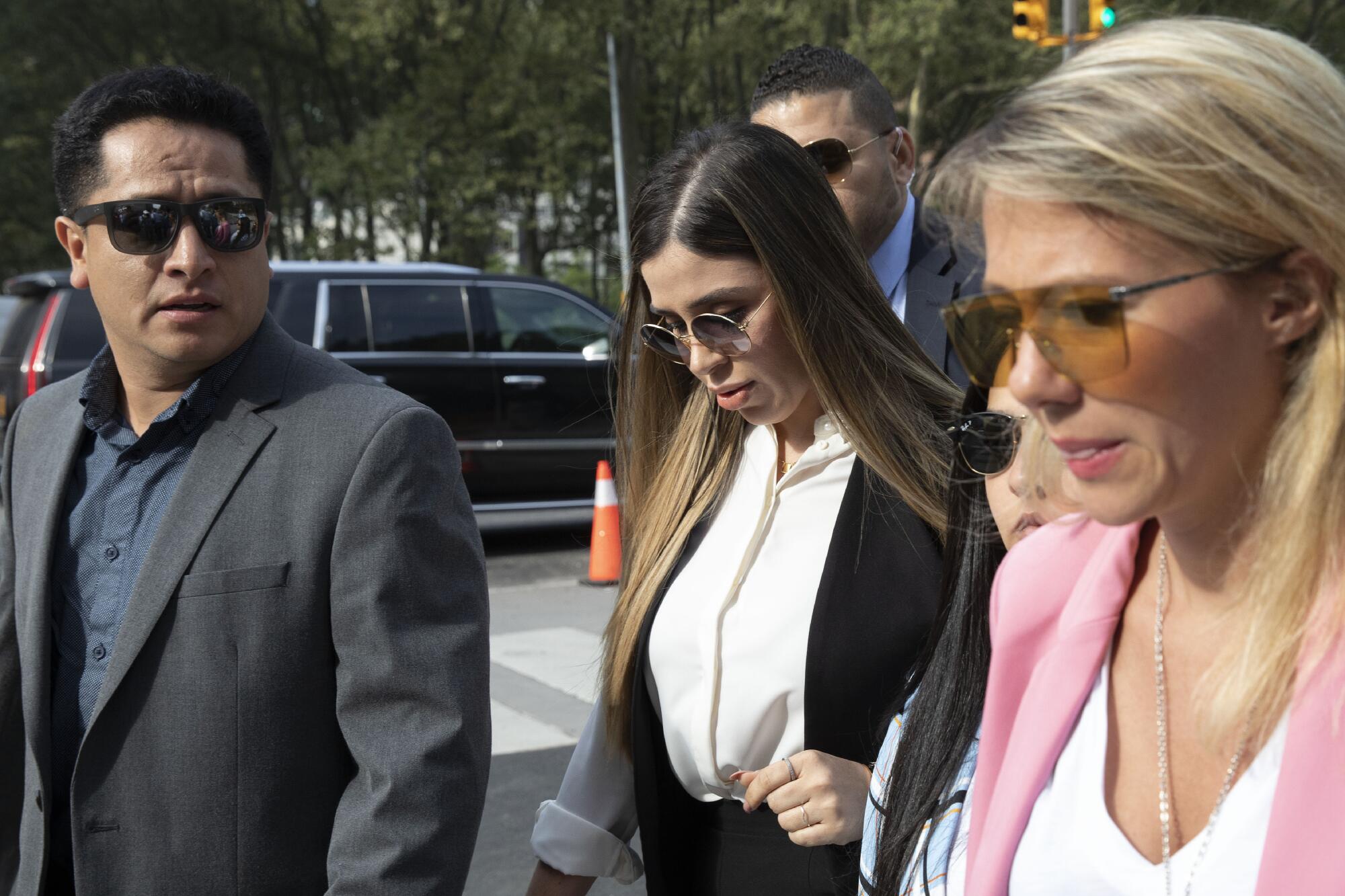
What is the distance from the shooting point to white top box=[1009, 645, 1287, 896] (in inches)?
51.0

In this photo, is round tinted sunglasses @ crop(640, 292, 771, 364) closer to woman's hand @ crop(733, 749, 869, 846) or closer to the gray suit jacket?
the gray suit jacket

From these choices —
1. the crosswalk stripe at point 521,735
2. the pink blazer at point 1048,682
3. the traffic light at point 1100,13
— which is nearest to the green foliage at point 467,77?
the traffic light at point 1100,13

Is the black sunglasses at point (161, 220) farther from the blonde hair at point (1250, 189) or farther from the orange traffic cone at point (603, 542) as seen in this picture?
the orange traffic cone at point (603, 542)

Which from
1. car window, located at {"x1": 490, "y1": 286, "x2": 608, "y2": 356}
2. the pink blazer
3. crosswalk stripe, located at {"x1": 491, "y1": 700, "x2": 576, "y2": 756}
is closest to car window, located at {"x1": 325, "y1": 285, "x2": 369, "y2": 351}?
car window, located at {"x1": 490, "y1": 286, "x2": 608, "y2": 356}

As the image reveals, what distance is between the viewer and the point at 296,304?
32.0 ft

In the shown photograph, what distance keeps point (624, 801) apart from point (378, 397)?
855 mm

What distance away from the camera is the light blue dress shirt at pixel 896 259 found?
4.10 meters

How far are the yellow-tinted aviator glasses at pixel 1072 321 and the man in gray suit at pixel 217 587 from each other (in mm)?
1094

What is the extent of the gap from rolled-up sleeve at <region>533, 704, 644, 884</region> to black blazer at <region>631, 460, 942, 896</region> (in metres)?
0.09

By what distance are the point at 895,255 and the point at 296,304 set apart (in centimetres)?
655

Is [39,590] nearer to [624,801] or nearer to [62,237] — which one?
[62,237]

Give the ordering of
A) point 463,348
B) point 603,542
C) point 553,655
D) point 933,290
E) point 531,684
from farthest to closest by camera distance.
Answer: point 463,348 → point 603,542 → point 553,655 → point 531,684 → point 933,290

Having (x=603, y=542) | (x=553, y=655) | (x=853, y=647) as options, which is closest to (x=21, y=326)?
(x=603, y=542)

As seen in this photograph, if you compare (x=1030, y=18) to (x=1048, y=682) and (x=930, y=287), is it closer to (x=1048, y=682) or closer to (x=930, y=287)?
(x=930, y=287)
